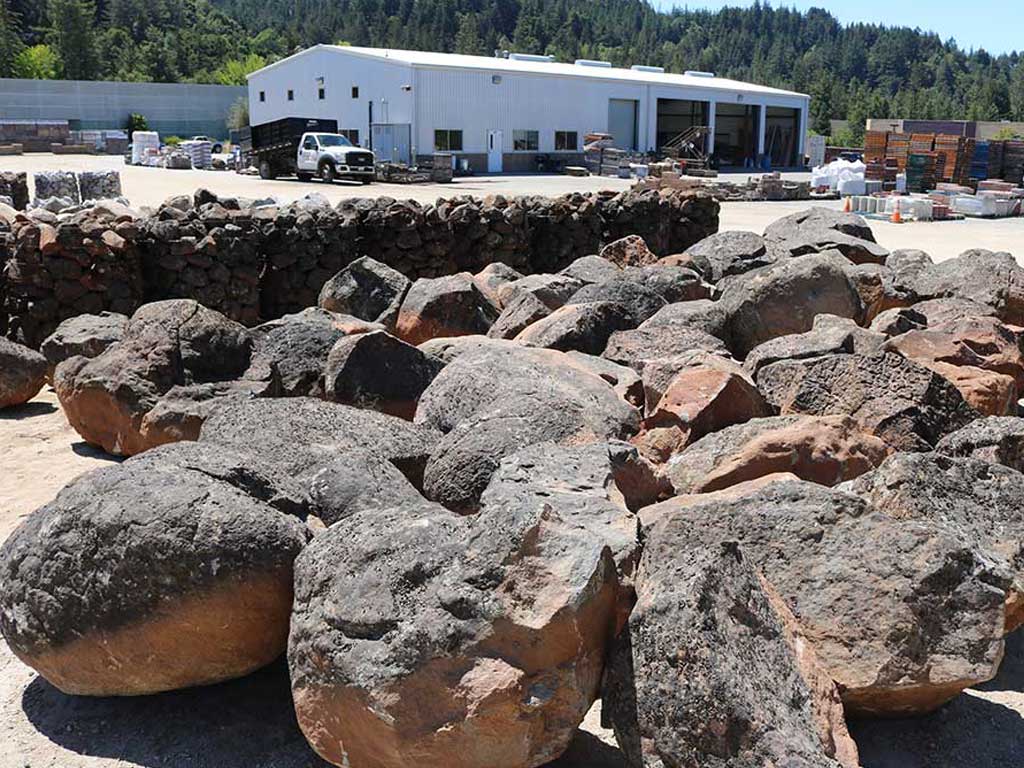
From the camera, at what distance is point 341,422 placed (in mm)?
5465

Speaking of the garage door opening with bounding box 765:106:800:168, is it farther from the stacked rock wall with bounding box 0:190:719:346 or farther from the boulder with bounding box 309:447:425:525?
the boulder with bounding box 309:447:425:525

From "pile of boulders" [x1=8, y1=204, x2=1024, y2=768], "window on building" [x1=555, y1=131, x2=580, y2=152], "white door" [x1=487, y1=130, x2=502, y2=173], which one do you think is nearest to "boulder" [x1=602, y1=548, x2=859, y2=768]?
"pile of boulders" [x1=8, y1=204, x2=1024, y2=768]

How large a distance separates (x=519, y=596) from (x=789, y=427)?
2223 millimetres

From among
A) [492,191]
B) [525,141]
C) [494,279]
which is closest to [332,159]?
[492,191]

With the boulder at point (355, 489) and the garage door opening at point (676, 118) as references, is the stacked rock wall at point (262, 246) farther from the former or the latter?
the garage door opening at point (676, 118)

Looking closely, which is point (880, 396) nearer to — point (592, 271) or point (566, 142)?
point (592, 271)

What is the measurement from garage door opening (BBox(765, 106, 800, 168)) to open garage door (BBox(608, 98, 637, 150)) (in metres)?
9.15

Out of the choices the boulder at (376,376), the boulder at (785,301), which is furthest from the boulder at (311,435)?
the boulder at (785,301)

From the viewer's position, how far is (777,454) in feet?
15.8

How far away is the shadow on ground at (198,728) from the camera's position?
3.77 metres

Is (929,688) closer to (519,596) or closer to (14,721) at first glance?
(519,596)

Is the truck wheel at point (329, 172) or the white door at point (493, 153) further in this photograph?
the white door at point (493, 153)

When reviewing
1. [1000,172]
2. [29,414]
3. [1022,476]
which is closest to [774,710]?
[1022,476]

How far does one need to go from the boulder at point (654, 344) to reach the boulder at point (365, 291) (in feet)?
10.0
